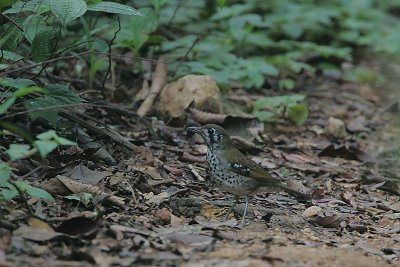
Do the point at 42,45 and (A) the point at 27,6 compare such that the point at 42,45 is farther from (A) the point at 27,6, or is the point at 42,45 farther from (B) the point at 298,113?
(B) the point at 298,113

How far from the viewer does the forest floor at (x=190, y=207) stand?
366cm

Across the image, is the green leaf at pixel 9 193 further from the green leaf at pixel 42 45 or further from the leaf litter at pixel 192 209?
the green leaf at pixel 42 45

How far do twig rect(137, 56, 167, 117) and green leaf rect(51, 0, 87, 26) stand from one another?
7.23ft

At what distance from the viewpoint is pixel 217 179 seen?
4871 millimetres

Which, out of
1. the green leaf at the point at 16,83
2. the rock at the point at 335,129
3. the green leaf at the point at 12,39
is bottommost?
the rock at the point at 335,129

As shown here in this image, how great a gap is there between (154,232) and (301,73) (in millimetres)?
6286

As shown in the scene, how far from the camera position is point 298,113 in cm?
753

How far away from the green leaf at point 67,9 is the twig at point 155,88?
221 centimetres

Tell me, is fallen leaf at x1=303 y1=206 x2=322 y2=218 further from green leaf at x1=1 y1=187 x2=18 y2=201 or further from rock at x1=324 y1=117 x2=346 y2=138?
rock at x1=324 y1=117 x2=346 y2=138

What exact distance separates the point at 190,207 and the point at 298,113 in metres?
3.06

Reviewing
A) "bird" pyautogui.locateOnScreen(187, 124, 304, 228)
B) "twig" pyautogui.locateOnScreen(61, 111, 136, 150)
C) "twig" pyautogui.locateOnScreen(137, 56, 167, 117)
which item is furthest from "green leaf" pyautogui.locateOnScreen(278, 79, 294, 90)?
"bird" pyautogui.locateOnScreen(187, 124, 304, 228)

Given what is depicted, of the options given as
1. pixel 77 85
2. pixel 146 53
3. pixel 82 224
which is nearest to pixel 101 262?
pixel 82 224

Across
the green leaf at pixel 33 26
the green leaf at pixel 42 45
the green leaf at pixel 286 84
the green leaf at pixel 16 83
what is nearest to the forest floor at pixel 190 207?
the green leaf at pixel 16 83

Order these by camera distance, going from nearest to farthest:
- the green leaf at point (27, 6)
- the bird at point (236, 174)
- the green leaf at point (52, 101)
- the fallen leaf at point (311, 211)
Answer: the green leaf at point (52, 101), the green leaf at point (27, 6), the bird at point (236, 174), the fallen leaf at point (311, 211)
